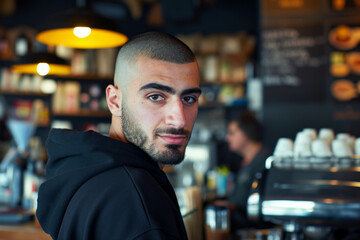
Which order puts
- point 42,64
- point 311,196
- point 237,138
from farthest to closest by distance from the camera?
point 237,138 < point 42,64 < point 311,196

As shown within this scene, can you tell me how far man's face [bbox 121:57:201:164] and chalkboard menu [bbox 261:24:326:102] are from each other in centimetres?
305

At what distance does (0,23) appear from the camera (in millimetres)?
7191

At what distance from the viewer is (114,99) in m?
1.30

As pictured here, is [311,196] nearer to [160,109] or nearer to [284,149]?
[284,149]

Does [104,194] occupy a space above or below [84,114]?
above

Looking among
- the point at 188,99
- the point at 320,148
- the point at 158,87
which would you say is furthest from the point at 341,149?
the point at 158,87

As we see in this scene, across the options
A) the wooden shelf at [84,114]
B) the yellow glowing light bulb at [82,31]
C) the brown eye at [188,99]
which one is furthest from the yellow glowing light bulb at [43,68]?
the wooden shelf at [84,114]

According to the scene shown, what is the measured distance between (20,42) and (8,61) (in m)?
0.42

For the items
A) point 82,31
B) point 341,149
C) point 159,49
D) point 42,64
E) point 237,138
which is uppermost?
point 82,31

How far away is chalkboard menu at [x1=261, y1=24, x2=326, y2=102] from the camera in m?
4.11

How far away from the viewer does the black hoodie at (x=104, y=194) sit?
1.00 m

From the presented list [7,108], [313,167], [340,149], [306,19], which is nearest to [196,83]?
[313,167]

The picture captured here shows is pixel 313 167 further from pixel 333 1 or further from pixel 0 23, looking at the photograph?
pixel 0 23

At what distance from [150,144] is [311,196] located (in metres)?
0.70
